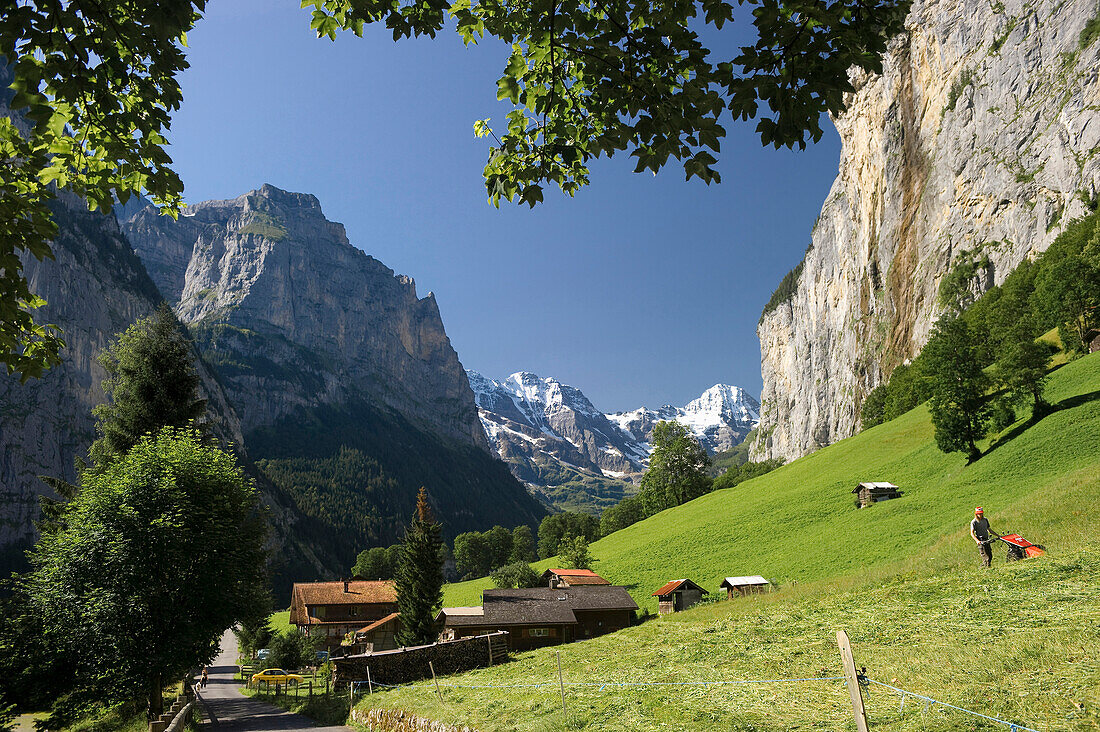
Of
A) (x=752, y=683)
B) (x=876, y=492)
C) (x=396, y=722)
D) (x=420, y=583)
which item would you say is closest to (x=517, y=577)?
(x=420, y=583)

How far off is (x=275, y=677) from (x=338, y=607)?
42.4 metres

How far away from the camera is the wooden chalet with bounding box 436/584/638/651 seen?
42.3m

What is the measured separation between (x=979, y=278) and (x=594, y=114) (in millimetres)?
115330

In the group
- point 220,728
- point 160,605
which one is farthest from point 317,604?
point 160,605

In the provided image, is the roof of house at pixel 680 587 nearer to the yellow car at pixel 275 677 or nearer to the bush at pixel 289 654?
the yellow car at pixel 275 677

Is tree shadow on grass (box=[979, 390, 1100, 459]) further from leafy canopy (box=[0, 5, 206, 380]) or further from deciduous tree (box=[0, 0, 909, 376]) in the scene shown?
leafy canopy (box=[0, 5, 206, 380])

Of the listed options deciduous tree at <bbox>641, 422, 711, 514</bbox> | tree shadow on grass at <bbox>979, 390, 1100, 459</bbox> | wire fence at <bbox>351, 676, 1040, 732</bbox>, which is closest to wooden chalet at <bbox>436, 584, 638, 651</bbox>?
wire fence at <bbox>351, 676, 1040, 732</bbox>

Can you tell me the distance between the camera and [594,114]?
18.2 feet

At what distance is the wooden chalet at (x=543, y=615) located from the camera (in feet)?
139

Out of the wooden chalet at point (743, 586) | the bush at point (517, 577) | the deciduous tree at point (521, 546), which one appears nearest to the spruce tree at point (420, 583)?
the bush at point (517, 577)

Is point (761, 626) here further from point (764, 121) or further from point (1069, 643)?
point (764, 121)

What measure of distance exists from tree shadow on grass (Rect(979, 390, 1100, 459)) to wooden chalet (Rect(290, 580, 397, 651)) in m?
66.9

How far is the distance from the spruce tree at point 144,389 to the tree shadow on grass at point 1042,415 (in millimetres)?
56076

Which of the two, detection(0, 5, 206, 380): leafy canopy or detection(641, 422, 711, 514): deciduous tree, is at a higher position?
detection(0, 5, 206, 380): leafy canopy
